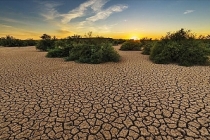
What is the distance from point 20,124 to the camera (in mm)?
3133

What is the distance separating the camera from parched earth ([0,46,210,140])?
2885 mm

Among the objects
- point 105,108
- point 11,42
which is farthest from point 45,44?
point 105,108

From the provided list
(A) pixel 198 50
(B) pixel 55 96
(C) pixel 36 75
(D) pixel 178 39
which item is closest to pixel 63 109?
(B) pixel 55 96

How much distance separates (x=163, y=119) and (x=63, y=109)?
2.42m

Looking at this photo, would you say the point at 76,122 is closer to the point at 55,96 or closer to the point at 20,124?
the point at 20,124

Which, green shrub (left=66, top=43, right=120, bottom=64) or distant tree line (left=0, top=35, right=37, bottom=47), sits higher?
distant tree line (left=0, top=35, right=37, bottom=47)

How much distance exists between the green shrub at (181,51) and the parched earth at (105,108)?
11.9ft

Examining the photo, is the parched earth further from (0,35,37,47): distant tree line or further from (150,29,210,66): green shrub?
(0,35,37,47): distant tree line

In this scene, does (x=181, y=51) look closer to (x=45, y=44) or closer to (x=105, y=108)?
(x=105, y=108)

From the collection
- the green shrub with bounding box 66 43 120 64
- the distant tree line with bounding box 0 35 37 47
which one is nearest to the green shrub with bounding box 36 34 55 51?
the green shrub with bounding box 66 43 120 64

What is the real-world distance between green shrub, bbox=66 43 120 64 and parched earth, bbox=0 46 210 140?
3.89m

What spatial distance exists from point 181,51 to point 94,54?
5746 mm

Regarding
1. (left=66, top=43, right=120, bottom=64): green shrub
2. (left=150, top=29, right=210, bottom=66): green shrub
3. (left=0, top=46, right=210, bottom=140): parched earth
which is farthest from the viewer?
(left=66, top=43, right=120, bottom=64): green shrub

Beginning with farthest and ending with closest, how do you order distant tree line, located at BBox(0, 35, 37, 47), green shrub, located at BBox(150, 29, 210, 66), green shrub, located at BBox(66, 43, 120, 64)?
distant tree line, located at BBox(0, 35, 37, 47) → green shrub, located at BBox(66, 43, 120, 64) → green shrub, located at BBox(150, 29, 210, 66)
